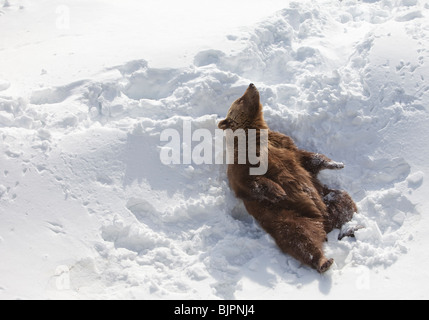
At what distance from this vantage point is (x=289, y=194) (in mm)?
6098

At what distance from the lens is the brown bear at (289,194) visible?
223 inches

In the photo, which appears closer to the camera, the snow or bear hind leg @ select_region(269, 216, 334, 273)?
the snow

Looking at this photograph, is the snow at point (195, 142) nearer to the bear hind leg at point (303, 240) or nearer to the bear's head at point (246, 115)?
the bear hind leg at point (303, 240)

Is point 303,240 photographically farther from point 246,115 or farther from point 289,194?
point 246,115

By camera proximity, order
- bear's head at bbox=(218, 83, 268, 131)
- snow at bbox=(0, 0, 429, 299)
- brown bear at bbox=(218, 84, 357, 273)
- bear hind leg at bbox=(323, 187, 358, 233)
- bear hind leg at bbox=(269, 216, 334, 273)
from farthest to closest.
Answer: bear's head at bbox=(218, 83, 268, 131)
bear hind leg at bbox=(323, 187, 358, 233)
brown bear at bbox=(218, 84, 357, 273)
bear hind leg at bbox=(269, 216, 334, 273)
snow at bbox=(0, 0, 429, 299)

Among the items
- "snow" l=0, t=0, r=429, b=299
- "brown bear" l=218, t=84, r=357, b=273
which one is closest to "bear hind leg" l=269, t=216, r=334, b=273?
"brown bear" l=218, t=84, r=357, b=273

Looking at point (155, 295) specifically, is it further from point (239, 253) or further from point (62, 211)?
point (62, 211)

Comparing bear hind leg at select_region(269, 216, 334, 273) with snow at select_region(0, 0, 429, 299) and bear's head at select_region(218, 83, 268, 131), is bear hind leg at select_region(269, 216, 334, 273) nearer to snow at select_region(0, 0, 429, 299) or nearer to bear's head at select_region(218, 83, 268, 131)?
snow at select_region(0, 0, 429, 299)

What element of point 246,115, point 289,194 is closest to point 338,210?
point 289,194

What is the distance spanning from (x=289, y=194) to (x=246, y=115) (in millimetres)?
1243

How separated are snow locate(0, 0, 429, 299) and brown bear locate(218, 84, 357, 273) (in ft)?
0.60

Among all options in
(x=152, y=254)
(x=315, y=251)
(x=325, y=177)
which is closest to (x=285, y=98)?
(x=325, y=177)

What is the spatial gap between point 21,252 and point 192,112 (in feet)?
9.76

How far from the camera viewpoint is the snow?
5.27 metres
